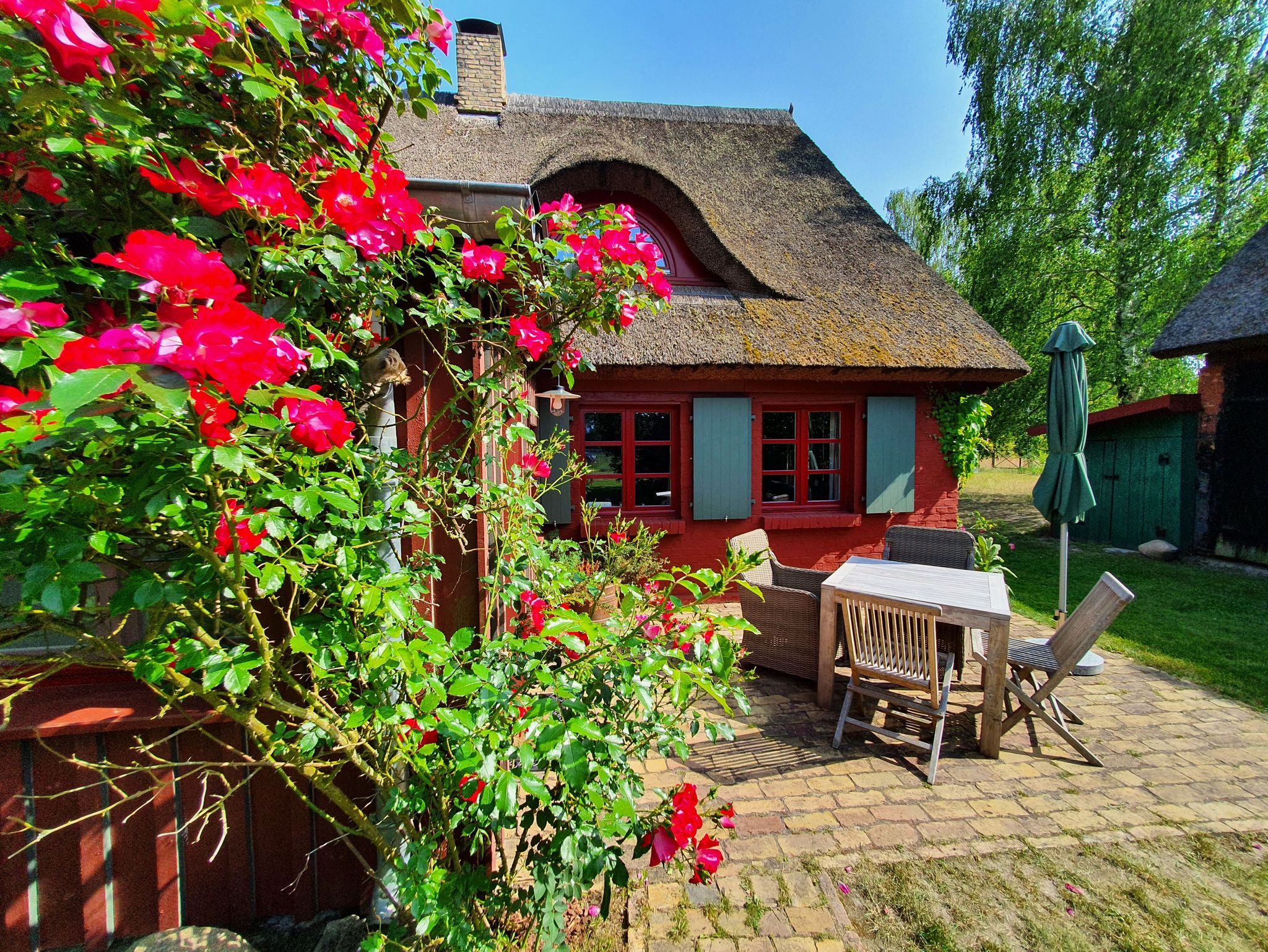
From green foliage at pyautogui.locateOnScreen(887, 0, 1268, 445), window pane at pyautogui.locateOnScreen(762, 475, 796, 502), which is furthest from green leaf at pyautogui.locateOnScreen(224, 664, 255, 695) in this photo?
green foliage at pyautogui.locateOnScreen(887, 0, 1268, 445)

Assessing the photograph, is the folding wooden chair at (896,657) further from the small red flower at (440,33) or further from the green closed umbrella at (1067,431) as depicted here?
the small red flower at (440,33)

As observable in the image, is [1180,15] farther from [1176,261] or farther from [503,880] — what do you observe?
[503,880]

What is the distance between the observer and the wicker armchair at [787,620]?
353cm

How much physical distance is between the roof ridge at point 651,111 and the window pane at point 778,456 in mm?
5288

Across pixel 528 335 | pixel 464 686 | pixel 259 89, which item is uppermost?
pixel 259 89

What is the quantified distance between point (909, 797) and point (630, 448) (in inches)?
150

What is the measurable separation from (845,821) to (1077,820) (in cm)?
105

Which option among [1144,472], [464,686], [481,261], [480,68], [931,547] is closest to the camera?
[464,686]

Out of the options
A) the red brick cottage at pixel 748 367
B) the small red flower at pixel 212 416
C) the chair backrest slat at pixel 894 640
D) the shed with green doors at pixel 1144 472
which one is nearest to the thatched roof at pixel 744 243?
the red brick cottage at pixel 748 367

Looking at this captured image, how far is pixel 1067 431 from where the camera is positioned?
14.0ft

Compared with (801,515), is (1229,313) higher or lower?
higher

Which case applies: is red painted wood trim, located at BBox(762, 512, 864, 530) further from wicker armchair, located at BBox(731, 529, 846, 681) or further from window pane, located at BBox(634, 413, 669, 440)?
wicker armchair, located at BBox(731, 529, 846, 681)

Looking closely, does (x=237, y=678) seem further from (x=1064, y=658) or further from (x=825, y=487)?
(x=825, y=487)

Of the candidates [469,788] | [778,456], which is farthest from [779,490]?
[469,788]
